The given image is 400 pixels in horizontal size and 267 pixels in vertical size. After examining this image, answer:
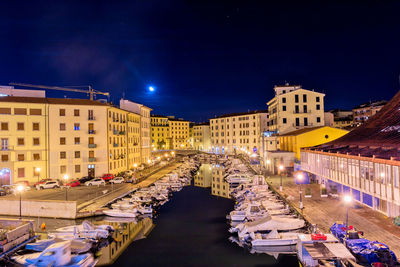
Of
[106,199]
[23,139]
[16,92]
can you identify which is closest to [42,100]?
[23,139]

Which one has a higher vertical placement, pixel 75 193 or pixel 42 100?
pixel 42 100

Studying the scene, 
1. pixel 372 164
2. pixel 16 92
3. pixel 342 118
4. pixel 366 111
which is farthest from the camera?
pixel 342 118

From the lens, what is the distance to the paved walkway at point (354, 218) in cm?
1822

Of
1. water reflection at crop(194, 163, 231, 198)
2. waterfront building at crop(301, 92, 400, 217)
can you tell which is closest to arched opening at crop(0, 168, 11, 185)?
water reflection at crop(194, 163, 231, 198)

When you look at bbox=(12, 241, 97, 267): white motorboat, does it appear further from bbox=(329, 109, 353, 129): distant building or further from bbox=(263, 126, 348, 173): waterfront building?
bbox=(329, 109, 353, 129): distant building

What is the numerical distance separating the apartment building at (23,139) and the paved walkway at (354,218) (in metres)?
36.7

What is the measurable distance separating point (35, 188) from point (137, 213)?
58.0 feet

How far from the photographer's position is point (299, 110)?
2448 inches

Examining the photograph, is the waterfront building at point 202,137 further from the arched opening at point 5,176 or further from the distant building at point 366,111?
the arched opening at point 5,176

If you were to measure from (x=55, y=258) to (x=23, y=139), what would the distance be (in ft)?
99.4

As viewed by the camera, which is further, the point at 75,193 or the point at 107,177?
the point at 107,177

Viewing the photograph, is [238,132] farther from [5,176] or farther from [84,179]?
[5,176]

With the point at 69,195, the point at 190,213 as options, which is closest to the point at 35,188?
the point at 69,195

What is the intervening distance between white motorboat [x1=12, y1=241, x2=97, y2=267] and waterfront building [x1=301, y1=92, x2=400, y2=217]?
69.0 feet
